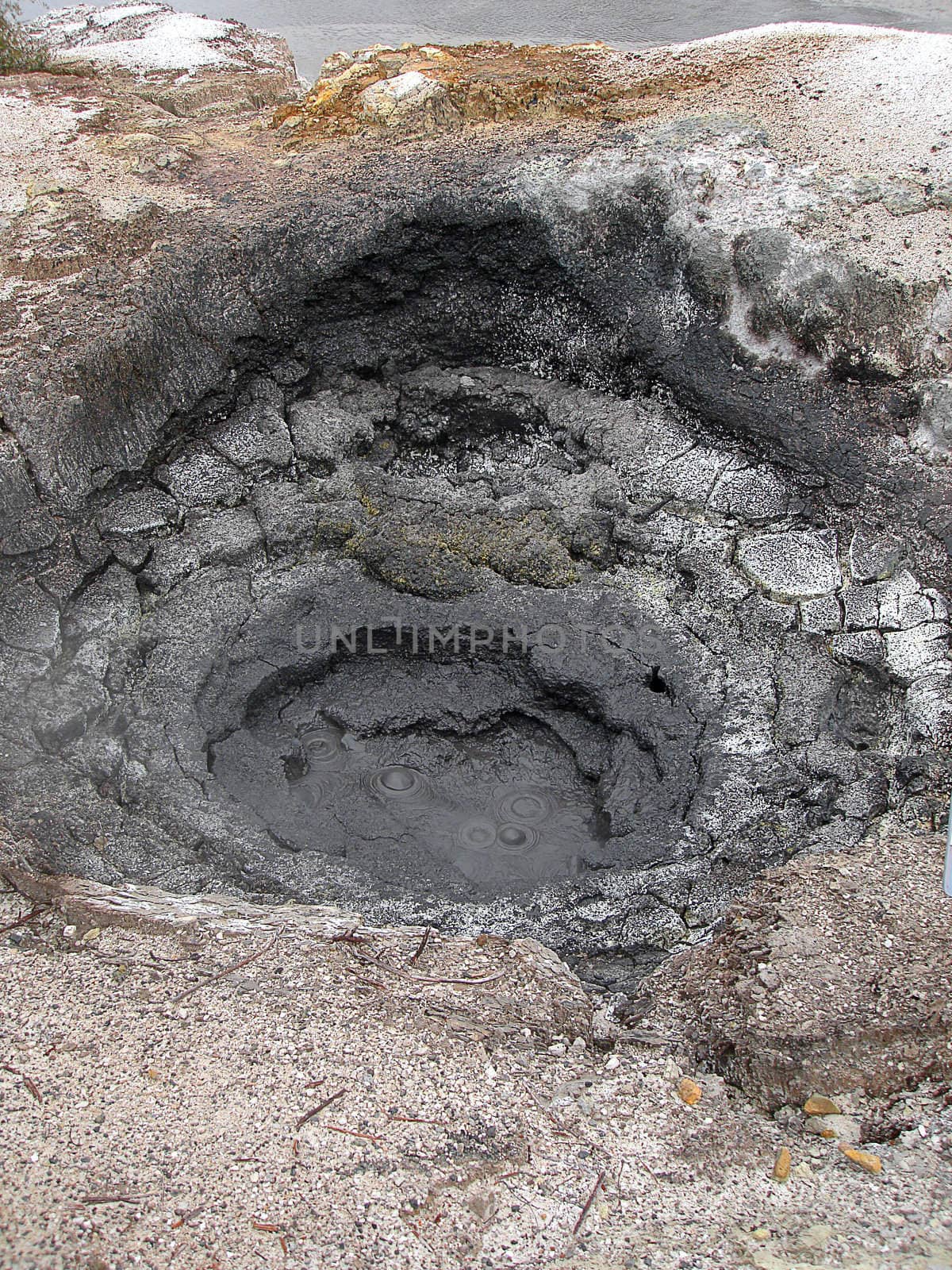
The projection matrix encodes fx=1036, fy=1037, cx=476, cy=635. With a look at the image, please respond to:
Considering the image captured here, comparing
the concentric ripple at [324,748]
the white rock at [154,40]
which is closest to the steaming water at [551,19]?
the white rock at [154,40]

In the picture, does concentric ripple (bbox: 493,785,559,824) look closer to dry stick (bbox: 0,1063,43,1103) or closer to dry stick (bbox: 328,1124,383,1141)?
dry stick (bbox: 328,1124,383,1141)

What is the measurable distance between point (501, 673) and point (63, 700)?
1.54 m

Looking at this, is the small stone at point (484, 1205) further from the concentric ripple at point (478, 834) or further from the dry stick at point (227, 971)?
the concentric ripple at point (478, 834)

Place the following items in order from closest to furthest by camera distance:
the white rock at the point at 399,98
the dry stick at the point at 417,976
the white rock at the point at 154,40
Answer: the dry stick at the point at 417,976
the white rock at the point at 399,98
the white rock at the point at 154,40

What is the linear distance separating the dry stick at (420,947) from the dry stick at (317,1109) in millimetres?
435

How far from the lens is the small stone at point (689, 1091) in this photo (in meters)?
2.13

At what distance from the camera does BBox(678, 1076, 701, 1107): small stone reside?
2127 millimetres

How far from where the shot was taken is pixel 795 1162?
6.44ft

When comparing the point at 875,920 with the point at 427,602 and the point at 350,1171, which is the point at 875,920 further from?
the point at 427,602

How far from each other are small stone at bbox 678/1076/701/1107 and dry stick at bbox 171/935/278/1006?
3.21 feet

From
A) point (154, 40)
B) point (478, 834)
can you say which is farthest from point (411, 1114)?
point (154, 40)

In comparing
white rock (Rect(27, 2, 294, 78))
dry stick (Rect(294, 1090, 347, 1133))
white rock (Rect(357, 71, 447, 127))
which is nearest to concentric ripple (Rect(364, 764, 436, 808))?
dry stick (Rect(294, 1090, 347, 1133))

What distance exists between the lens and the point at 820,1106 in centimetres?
210

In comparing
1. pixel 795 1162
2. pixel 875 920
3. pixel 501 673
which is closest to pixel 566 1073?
pixel 795 1162
